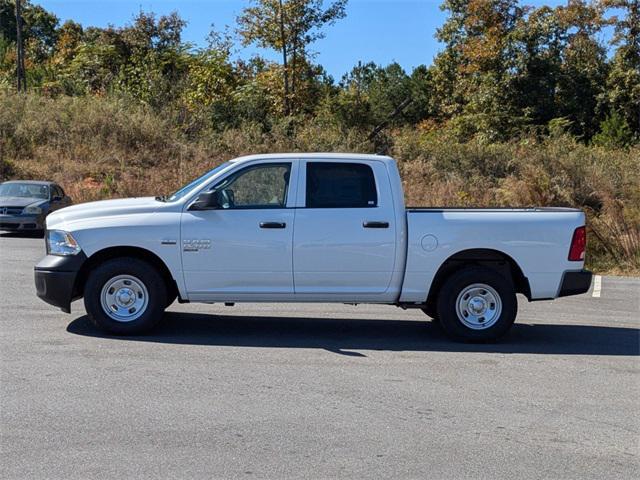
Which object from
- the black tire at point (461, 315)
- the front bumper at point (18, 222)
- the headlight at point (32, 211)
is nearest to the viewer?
the black tire at point (461, 315)

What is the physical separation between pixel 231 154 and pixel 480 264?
21.9 m

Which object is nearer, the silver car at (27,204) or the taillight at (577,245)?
the taillight at (577,245)

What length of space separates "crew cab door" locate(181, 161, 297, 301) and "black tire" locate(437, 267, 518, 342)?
5.55 feet

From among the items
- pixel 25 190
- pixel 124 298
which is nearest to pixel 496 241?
pixel 124 298

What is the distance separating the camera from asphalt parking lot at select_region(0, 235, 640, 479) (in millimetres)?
5461

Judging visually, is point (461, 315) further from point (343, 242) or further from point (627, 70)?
point (627, 70)

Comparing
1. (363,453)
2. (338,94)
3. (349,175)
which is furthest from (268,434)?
(338,94)

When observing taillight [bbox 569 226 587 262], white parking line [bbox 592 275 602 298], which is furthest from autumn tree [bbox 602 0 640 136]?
taillight [bbox 569 226 587 262]

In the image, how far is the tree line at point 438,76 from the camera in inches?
1307

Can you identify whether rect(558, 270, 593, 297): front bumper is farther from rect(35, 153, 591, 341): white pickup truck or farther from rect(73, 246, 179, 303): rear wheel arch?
rect(73, 246, 179, 303): rear wheel arch

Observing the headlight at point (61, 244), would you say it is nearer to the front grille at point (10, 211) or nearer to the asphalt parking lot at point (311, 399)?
the asphalt parking lot at point (311, 399)

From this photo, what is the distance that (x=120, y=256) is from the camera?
357 inches

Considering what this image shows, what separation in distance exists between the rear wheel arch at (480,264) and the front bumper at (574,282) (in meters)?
0.37

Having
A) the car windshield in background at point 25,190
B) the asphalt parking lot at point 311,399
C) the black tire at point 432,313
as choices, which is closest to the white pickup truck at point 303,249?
the asphalt parking lot at point 311,399
